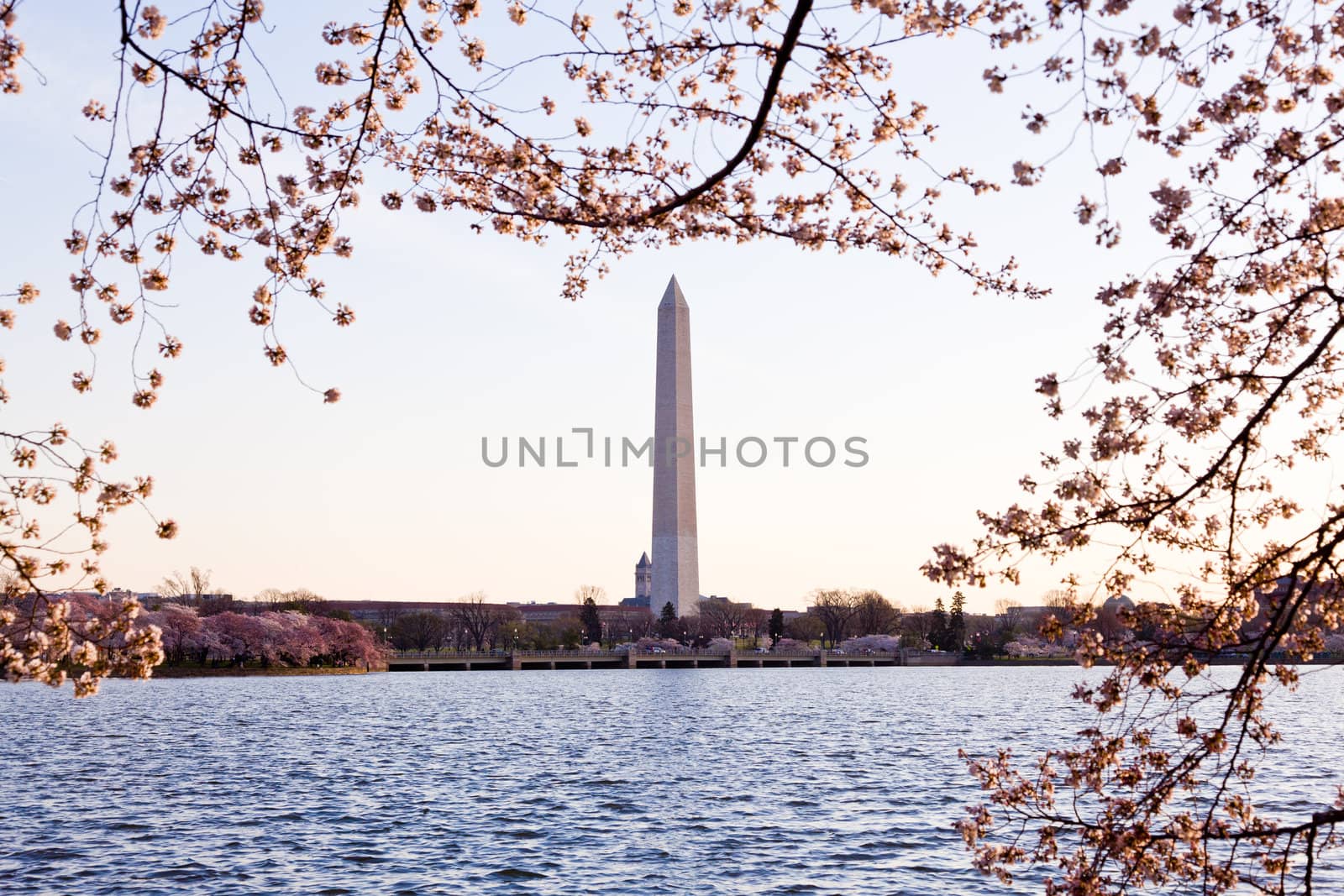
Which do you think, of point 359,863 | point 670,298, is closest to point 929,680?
point 670,298

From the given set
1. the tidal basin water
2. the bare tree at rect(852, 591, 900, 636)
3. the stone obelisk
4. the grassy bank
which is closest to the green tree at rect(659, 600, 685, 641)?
the stone obelisk

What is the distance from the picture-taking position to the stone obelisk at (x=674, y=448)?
90.6m

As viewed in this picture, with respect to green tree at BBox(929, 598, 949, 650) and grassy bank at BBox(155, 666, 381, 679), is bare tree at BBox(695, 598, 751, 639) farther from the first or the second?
grassy bank at BBox(155, 666, 381, 679)

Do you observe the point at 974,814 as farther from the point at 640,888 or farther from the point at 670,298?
the point at 670,298

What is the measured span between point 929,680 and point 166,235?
96595mm

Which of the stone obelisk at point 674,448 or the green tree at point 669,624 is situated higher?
the stone obelisk at point 674,448

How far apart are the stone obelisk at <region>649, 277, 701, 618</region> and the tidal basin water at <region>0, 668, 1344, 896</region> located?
3660 centimetres

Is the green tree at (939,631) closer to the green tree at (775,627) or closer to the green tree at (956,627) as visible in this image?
the green tree at (956,627)

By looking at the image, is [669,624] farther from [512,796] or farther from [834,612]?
[512,796]

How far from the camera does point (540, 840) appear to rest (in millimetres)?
20406

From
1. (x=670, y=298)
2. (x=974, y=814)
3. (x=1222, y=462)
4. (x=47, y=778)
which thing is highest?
(x=670, y=298)

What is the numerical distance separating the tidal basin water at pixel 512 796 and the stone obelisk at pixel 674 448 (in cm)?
3660

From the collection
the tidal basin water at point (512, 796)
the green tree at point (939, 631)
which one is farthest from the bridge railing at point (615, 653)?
the tidal basin water at point (512, 796)

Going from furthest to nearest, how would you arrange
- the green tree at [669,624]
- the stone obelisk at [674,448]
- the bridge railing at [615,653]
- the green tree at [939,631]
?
the green tree at [939,631] < the bridge railing at [615,653] < the green tree at [669,624] < the stone obelisk at [674,448]
